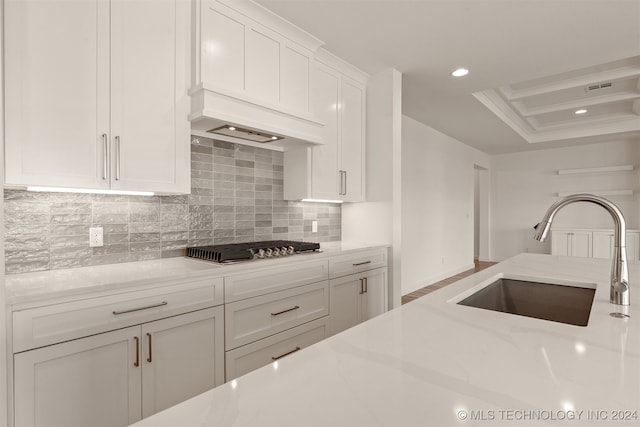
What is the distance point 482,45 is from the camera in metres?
2.86

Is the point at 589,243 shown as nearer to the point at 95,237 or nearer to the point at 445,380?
the point at 445,380

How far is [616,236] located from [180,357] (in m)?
1.90

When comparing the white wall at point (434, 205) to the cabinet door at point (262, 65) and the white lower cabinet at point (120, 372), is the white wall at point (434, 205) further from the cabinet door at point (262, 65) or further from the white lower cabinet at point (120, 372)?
the white lower cabinet at point (120, 372)

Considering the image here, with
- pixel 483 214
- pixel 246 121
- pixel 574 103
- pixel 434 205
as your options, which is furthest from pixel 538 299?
pixel 483 214

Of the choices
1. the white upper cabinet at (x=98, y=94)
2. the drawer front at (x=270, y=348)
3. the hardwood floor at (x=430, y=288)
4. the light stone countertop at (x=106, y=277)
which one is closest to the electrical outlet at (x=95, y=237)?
the light stone countertop at (x=106, y=277)

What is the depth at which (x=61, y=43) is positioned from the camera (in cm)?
162

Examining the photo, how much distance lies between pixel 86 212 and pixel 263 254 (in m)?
1.01

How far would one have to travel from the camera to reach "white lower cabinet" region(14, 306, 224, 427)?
1363 millimetres

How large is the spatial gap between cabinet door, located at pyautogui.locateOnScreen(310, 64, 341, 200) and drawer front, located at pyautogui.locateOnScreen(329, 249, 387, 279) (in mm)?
573

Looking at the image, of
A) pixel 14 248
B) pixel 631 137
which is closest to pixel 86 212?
pixel 14 248

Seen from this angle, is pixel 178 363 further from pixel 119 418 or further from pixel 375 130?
pixel 375 130

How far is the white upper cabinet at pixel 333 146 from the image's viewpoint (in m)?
2.94

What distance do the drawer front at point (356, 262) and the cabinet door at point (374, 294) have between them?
73mm

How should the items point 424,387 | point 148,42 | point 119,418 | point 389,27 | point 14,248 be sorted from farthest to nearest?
point 389,27, point 148,42, point 14,248, point 119,418, point 424,387
